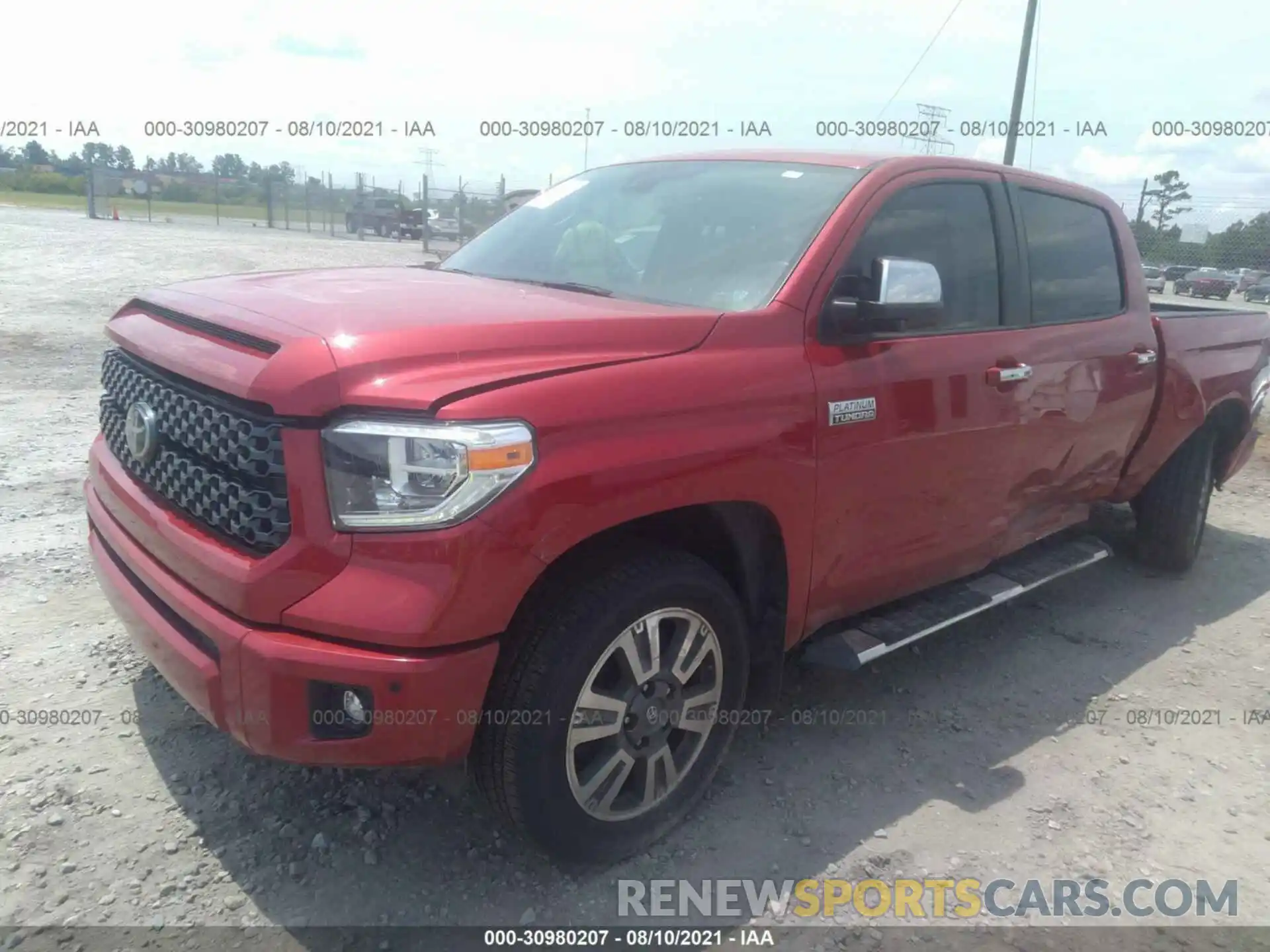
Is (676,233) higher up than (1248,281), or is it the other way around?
(676,233)

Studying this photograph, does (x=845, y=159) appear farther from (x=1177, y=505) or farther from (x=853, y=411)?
(x=1177, y=505)

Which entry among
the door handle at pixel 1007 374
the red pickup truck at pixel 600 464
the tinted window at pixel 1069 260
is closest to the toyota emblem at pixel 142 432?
the red pickup truck at pixel 600 464

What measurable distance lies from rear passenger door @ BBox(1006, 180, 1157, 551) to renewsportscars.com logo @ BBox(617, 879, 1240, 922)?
150 cm

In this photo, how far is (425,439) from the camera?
2.19 meters

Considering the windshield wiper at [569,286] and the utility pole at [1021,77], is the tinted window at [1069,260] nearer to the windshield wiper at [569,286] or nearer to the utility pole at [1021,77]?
the windshield wiper at [569,286]

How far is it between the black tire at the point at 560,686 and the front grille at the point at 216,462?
2.12ft

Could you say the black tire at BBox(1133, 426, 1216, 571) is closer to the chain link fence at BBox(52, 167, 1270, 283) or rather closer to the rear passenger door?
the rear passenger door

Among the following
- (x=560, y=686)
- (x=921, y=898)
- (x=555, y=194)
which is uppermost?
(x=555, y=194)

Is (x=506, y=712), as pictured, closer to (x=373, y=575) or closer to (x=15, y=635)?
(x=373, y=575)

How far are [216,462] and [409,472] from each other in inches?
23.0

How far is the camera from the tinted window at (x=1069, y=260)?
157 inches

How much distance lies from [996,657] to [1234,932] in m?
1.68

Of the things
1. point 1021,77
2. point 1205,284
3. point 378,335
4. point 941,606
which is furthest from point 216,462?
point 1205,284

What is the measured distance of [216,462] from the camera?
244 centimetres
